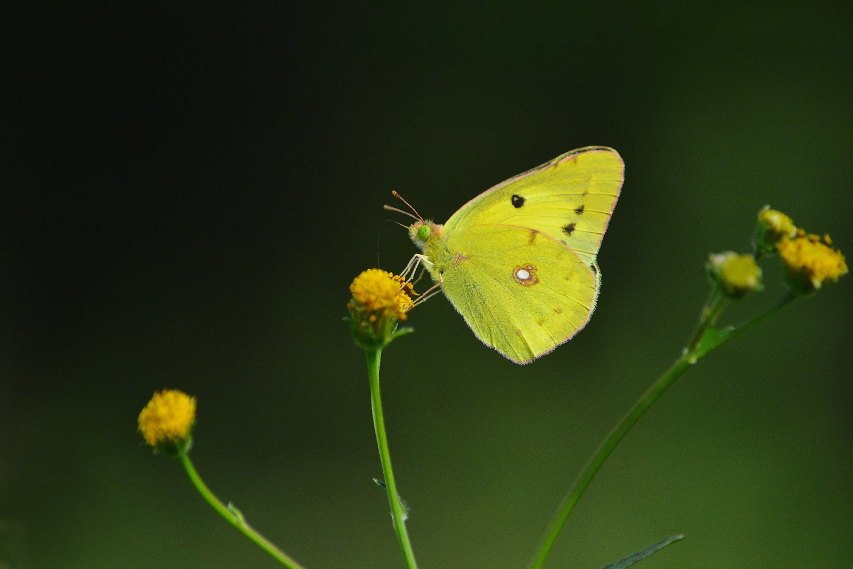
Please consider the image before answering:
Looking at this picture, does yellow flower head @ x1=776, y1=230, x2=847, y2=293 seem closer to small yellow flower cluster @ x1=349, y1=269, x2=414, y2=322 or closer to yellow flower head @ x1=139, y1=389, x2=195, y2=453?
small yellow flower cluster @ x1=349, y1=269, x2=414, y2=322

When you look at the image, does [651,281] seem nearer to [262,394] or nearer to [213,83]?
[262,394]

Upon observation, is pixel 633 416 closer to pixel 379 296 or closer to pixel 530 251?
pixel 379 296

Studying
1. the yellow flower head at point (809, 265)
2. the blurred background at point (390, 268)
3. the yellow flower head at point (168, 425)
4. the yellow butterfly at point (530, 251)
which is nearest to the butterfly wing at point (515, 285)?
the yellow butterfly at point (530, 251)

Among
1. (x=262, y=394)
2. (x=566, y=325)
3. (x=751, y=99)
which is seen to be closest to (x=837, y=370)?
(x=751, y=99)

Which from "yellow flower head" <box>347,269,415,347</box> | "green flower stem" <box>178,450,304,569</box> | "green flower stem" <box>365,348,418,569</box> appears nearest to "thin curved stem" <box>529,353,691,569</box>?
"green flower stem" <box>365,348,418,569</box>

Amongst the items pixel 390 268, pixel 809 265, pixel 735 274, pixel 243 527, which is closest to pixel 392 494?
pixel 243 527
